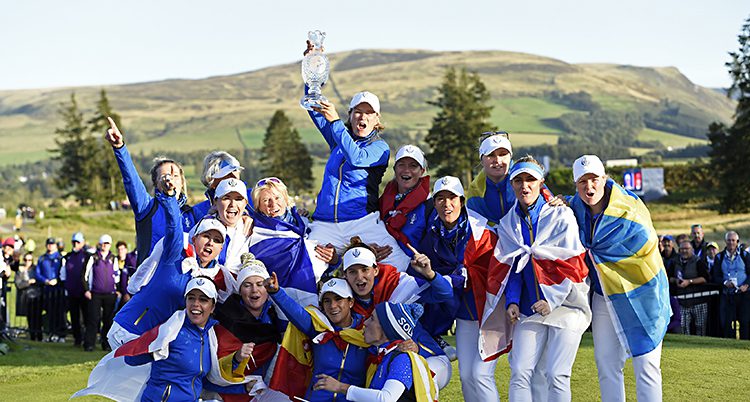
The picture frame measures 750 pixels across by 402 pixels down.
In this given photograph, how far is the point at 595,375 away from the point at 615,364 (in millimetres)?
3319

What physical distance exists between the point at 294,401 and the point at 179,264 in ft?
4.42

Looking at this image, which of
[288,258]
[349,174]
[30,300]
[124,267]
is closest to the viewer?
[288,258]

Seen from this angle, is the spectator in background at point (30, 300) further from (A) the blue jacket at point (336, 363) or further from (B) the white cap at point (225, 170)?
(A) the blue jacket at point (336, 363)

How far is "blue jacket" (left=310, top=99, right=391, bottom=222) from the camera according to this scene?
763cm

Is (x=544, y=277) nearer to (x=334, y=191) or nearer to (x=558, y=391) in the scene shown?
(x=558, y=391)

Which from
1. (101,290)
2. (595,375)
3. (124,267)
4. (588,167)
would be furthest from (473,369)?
(124,267)

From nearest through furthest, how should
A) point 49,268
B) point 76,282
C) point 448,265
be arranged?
point 448,265
point 76,282
point 49,268

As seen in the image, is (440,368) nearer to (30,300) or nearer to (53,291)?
(53,291)

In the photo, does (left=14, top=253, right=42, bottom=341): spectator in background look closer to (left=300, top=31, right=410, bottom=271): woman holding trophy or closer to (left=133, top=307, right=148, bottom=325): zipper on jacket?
(left=133, top=307, right=148, bottom=325): zipper on jacket

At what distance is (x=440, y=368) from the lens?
6.82 meters

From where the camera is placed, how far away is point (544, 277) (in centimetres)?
698

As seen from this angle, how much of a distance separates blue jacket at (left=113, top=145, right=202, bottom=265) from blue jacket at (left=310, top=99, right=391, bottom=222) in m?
1.23

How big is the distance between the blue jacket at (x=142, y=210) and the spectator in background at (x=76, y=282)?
32.8 feet

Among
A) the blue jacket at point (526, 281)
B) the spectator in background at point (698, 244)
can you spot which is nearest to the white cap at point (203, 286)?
the blue jacket at point (526, 281)
